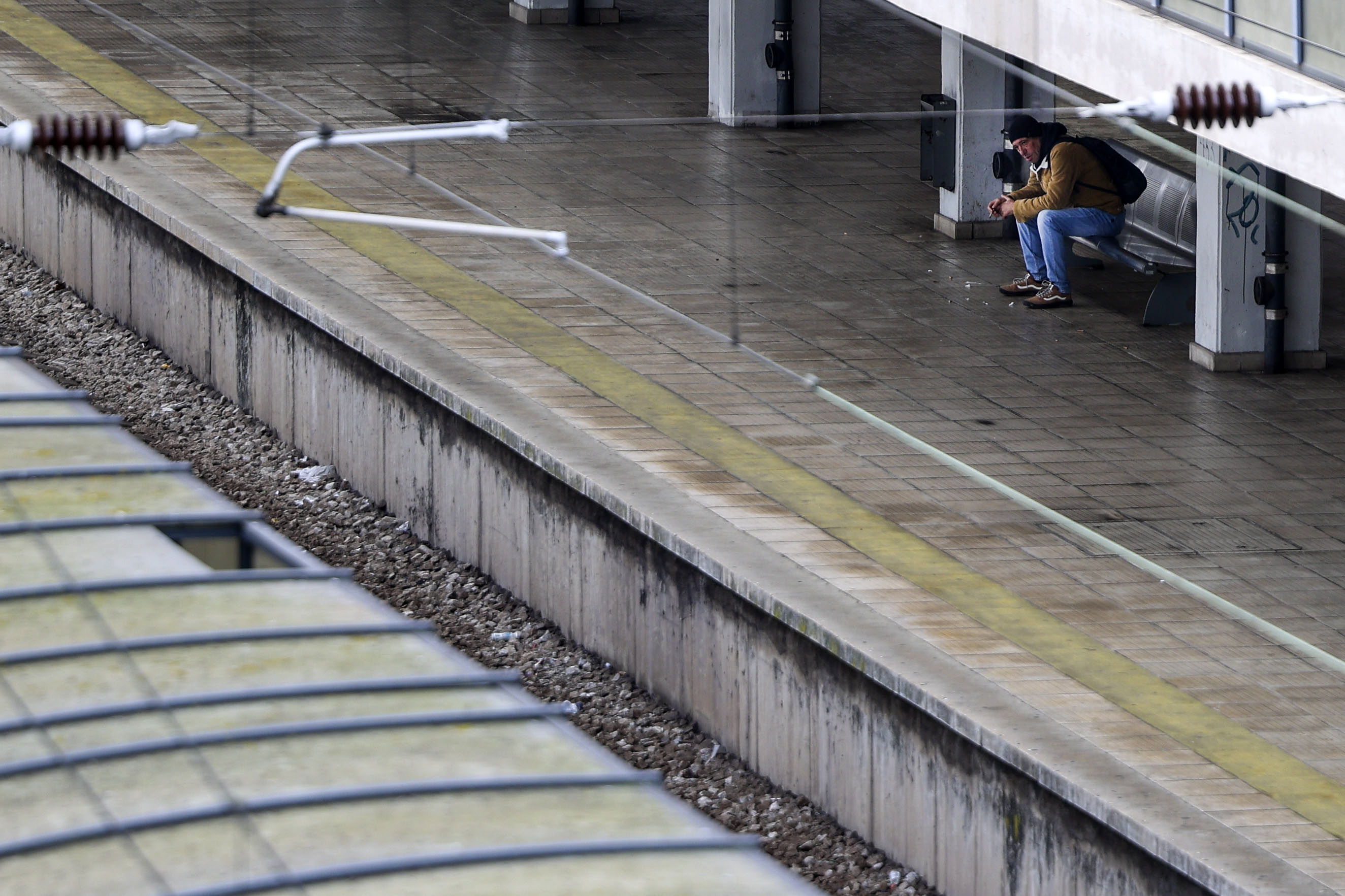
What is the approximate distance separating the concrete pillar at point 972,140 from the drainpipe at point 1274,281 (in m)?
2.81

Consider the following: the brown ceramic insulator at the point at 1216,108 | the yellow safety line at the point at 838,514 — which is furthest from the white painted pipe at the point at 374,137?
Answer: the yellow safety line at the point at 838,514

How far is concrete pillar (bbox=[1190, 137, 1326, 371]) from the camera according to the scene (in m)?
13.9

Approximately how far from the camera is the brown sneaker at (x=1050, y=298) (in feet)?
50.4

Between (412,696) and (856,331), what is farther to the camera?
(856,331)

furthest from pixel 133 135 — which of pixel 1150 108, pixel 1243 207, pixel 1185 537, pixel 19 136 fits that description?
pixel 1243 207

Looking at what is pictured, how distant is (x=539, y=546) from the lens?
12898 millimetres

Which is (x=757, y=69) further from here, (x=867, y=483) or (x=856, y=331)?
(x=867, y=483)

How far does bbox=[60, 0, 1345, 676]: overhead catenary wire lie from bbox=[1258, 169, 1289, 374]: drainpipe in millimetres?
125

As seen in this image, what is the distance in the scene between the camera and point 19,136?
7.61 m

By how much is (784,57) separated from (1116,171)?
17.0 feet

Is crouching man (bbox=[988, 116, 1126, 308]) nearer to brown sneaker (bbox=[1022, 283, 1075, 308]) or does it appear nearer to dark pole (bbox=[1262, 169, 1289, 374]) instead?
brown sneaker (bbox=[1022, 283, 1075, 308])

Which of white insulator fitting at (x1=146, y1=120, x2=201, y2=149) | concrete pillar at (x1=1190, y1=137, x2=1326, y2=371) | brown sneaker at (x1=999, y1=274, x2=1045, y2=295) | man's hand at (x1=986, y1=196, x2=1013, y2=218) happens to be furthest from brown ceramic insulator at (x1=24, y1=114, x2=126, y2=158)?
brown sneaker at (x1=999, y1=274, x2=1045, y2=295)

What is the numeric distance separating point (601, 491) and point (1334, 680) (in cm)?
381

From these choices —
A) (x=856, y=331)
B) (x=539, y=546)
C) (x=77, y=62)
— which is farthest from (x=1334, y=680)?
(x=77, y=62)
